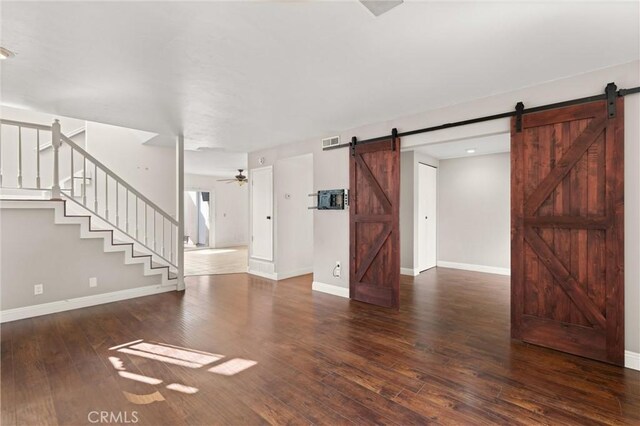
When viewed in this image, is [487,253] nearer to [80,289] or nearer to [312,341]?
[312,341]

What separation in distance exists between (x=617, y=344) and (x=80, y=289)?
20.0ft

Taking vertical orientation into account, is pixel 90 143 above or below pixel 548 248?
above

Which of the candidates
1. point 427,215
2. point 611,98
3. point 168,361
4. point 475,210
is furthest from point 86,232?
point 475,210

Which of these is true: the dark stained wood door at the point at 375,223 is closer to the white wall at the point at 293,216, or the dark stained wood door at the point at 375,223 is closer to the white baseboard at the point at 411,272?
the white wall at the point at 293,216

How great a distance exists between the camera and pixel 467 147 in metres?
5.99

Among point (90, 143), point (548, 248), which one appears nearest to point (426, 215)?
point (548, 248)

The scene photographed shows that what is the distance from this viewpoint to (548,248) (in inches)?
115

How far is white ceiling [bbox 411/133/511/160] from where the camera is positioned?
5.44m

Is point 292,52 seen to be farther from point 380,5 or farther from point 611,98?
point 611,98

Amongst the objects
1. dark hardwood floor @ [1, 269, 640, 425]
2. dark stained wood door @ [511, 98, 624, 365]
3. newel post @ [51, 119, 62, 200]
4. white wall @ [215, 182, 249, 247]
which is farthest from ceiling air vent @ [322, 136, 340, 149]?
white wall @ [215, 182, 249, 247]

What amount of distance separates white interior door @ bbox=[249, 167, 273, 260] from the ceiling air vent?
157 cm

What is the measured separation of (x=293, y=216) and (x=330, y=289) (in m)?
1.98

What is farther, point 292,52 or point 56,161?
point 56,161

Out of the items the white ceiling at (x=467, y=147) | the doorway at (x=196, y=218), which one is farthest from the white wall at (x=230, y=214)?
the white ceiling at (x=467, y=147)
